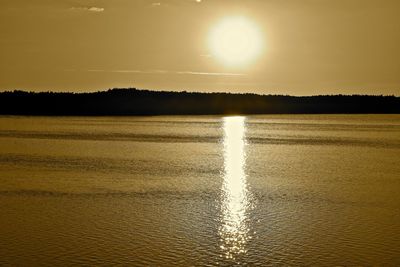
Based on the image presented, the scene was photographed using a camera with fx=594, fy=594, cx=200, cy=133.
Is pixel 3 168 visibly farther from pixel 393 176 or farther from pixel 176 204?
pixel 393 176

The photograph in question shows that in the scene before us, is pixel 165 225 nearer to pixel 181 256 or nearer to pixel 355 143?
pixel 181 256

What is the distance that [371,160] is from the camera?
3406 cm

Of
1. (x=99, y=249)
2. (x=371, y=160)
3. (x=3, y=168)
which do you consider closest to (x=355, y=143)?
(x=371, y=160)

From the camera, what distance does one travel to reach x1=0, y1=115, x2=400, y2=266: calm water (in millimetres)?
13375

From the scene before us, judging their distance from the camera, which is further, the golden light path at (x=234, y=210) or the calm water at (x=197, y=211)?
the golden light path at (x=234, y=210)

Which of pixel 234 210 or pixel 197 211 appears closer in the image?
pixel 197 211

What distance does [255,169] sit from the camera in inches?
1161

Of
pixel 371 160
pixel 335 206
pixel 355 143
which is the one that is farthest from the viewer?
pixel 355 143

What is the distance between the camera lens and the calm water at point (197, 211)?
13.4m

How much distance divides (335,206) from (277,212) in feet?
7.78

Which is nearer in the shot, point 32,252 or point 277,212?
point 32,252

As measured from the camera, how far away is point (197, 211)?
1797 centimetres

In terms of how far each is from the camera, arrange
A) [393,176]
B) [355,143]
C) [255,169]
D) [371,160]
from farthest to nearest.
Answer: [355,143] → [371,160] → [255,169] → [393,176]

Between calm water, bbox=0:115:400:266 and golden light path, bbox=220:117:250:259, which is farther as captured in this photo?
golden light path, bbox=220:117:250:259
